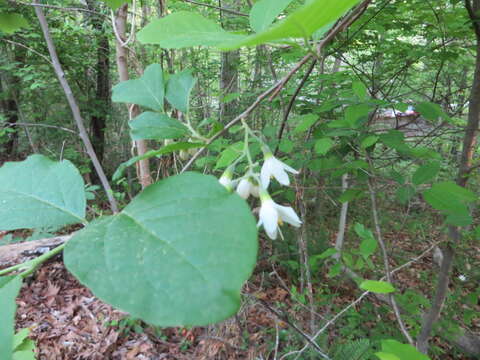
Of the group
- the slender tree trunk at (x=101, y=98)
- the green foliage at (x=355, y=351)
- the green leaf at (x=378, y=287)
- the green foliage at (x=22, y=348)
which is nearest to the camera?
the green leaf at (x=378, y=287)

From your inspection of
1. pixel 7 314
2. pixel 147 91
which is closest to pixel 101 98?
pixel 147 91

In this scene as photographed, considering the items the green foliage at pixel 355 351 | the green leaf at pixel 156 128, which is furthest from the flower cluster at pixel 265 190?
the green foliage at pixel 355 351

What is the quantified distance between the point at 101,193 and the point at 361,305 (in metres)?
4.66

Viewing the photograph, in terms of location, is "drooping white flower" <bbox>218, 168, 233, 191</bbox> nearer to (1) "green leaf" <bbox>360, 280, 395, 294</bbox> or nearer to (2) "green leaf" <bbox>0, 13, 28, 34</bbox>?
(1) "green leaf" <bbox>360, 280, 395, 294</bbox>

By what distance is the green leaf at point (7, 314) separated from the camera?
1.10 ft

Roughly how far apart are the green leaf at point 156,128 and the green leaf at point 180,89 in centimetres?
10

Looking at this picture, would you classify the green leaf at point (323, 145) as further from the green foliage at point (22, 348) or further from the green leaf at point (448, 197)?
the green foliage at point (22, 348)

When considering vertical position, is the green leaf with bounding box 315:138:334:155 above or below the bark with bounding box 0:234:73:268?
above

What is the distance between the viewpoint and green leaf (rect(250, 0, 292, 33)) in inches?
19.0

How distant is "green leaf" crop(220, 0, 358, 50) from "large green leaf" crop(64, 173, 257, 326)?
0.18 metres

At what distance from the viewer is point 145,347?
2.71 meters

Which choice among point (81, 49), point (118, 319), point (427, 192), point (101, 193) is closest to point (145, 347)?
point (118, 319)

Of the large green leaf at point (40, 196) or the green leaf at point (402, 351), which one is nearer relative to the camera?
the large green leaf at point (40, 196)

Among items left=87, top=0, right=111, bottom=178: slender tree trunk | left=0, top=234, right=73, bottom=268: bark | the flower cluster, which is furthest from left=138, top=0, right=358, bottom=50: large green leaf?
left=87, top=0, right=111, bottom=178: slender tree trunk
